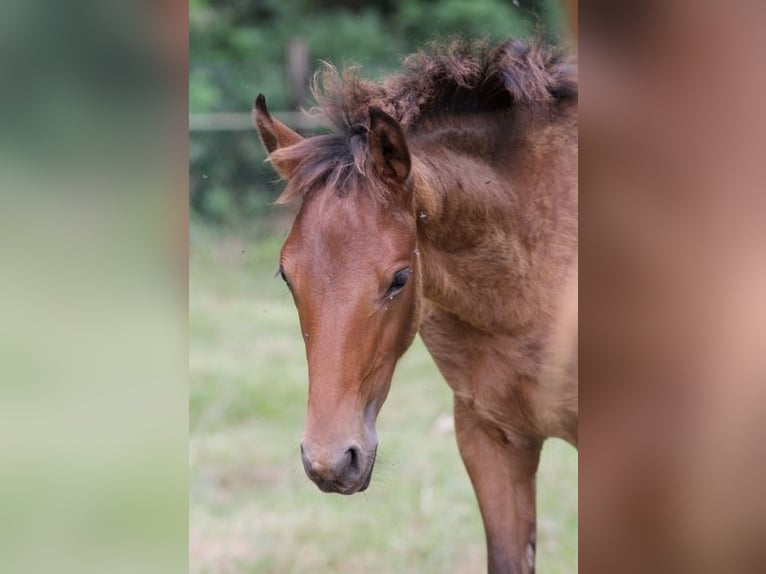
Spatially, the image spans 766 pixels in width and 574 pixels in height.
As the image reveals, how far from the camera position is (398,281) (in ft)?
5.80

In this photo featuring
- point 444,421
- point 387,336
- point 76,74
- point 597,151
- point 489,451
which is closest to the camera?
point 76,74

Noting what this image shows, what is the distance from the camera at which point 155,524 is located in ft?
5.81

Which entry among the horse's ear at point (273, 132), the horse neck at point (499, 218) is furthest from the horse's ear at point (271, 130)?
the horse neck at point (499, 218)

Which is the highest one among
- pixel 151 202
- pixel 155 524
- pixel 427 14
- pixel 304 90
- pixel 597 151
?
pixel 427 14

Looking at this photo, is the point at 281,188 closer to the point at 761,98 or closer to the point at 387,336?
the point at 387,336

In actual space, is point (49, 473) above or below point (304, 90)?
below

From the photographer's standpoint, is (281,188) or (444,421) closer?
(281,188)

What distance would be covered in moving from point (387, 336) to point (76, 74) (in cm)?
71

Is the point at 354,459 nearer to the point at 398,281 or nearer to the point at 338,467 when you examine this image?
the point at 338,467

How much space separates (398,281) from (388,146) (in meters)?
0.25

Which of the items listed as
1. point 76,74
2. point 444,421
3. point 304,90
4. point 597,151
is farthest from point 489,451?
point 76,74

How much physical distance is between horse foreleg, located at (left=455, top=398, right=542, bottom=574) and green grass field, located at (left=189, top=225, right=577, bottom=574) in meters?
0.04

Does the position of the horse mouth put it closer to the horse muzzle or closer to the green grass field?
the horse muzzle

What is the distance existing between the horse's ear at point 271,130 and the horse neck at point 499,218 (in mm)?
246
